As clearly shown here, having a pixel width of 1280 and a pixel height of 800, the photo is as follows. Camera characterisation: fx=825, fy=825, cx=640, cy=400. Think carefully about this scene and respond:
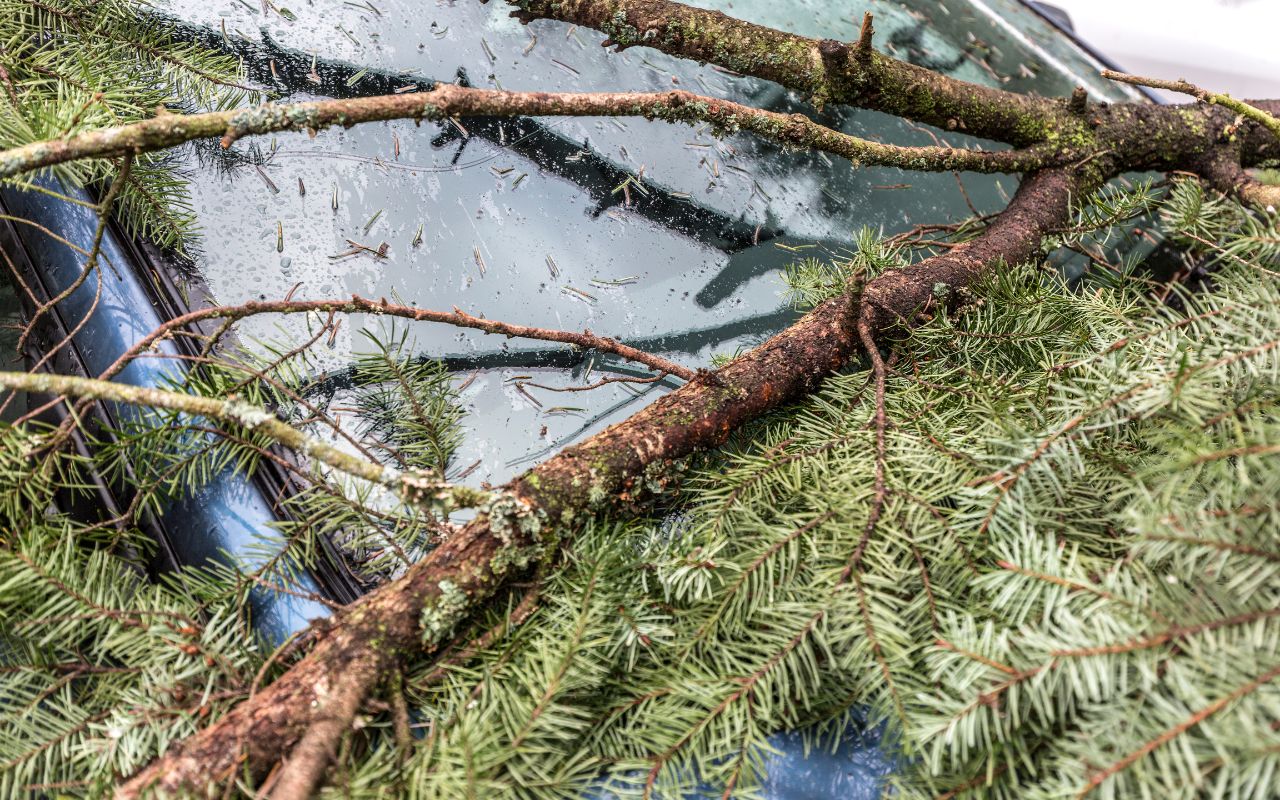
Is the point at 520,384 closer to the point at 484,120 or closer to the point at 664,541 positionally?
the point at 664,541

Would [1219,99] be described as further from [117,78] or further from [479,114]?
[117,78]

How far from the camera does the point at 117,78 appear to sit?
96 cm

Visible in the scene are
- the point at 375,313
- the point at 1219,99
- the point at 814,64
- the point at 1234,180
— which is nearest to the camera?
the point at 375,313

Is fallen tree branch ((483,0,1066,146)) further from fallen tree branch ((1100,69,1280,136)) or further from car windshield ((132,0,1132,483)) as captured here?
fallen tree branch ((1100,69,1280,136))

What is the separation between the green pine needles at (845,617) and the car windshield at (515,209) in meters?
0.14

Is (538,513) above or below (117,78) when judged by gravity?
below

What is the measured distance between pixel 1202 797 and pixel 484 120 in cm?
98

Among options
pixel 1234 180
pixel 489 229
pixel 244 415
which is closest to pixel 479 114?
pixel 489 229

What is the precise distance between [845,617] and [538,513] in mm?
282

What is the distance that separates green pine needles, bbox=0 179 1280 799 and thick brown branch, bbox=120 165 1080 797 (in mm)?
33

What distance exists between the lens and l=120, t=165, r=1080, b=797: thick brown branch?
A: 624mm

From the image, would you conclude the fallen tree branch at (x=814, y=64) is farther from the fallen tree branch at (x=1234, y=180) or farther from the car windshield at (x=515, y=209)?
the fallen tree branch at (x=1234, y=180)

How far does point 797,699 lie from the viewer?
0.71m

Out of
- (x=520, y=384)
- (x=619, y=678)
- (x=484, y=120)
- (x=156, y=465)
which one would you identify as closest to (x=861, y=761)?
(x=619, y=678)
